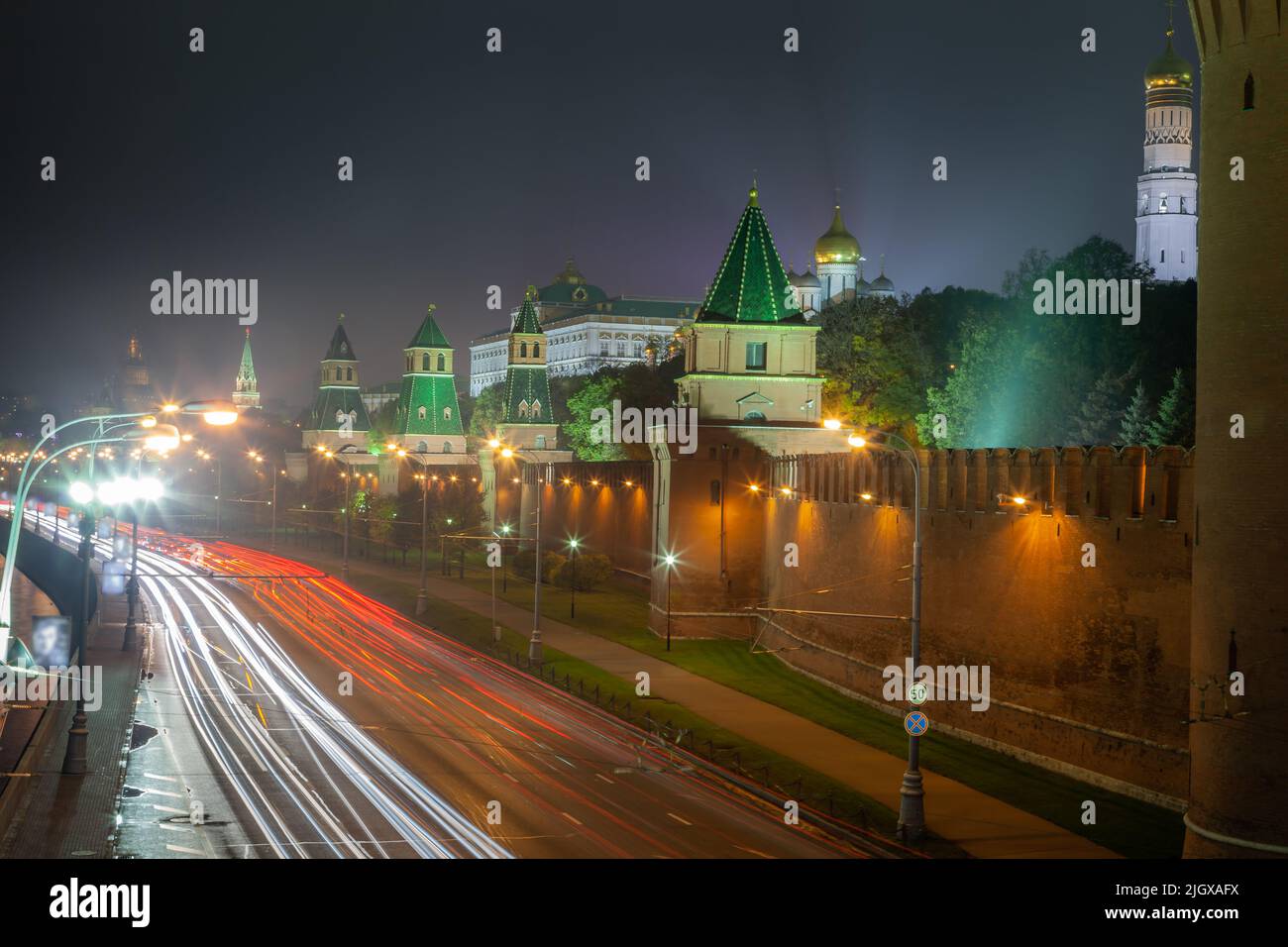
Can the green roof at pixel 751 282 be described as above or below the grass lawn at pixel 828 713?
above

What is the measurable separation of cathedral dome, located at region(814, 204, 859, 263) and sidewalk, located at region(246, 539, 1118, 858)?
2771 inches

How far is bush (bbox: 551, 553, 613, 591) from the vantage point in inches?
2630

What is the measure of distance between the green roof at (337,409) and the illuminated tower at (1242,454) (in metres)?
110

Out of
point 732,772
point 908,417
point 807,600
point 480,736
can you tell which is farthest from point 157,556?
point 732,772

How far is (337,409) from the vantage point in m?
126

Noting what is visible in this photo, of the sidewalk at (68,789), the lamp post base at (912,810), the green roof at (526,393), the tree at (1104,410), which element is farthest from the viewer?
the green roof at (526,393)

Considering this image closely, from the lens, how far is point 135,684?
122 ft

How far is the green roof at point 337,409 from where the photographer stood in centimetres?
12594

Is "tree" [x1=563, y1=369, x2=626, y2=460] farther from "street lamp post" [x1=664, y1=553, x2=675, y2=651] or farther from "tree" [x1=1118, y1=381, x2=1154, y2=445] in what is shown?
"street lamp post" [x1=664, y1=553, x2=675, y2=651]

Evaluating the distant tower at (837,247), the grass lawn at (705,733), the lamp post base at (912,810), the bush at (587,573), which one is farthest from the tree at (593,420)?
the lamp post base at (912,810)

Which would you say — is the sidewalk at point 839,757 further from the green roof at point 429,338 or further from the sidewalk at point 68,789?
the green roof at point 429,338

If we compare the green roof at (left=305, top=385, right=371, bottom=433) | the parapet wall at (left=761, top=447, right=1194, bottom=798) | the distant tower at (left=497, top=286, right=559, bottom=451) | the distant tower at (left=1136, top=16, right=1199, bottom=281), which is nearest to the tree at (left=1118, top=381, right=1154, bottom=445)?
the parapet wall at (left=761, top=447, right=1194, bottom=798)
